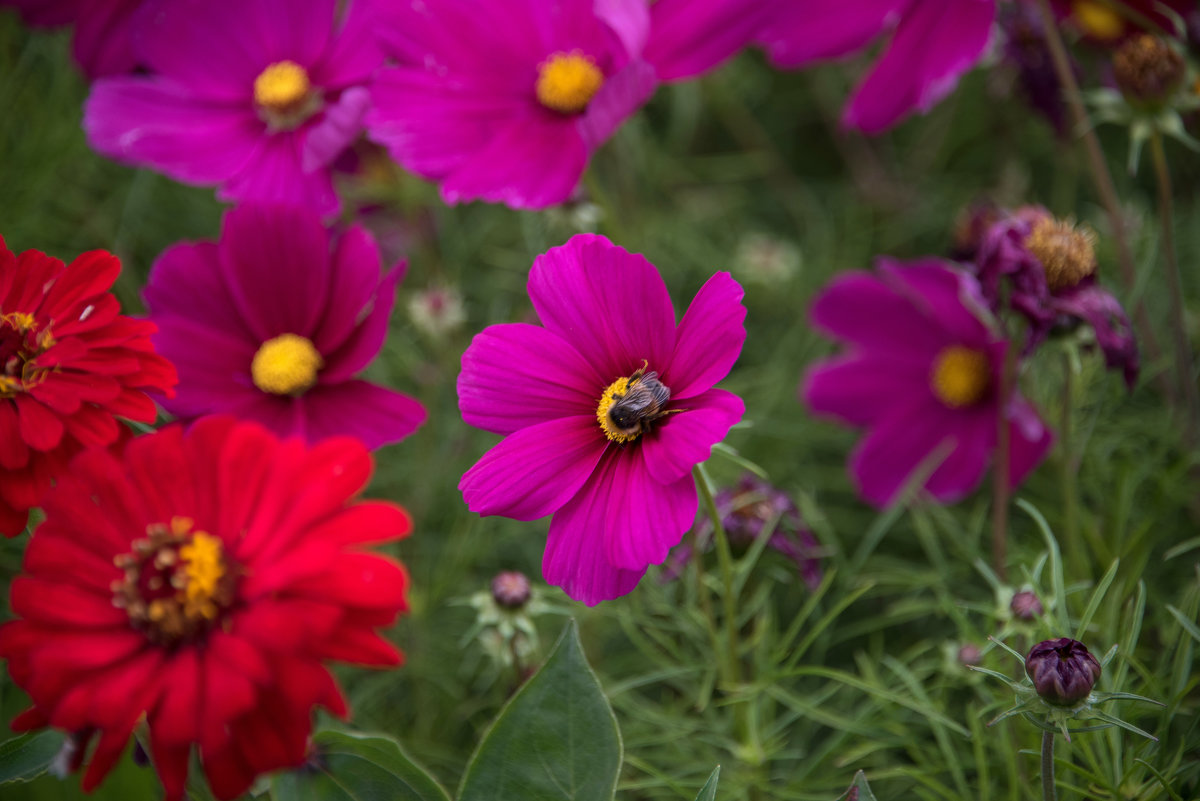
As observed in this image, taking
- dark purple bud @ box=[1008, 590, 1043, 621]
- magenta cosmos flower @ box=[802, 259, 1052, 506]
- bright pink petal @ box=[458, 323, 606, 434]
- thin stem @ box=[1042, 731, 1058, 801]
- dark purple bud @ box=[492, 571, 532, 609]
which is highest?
bright pink petal @ box=[458, 323, 606, 434]

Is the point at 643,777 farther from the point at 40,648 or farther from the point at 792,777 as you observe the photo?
the point at 40,648

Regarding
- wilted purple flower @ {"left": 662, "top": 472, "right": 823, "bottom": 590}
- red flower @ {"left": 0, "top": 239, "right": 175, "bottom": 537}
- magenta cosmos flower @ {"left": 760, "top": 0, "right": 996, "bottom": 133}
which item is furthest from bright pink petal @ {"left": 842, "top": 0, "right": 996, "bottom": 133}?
red flower @ {"left": 0, "top": 239, "right": 175, "bottom": 537}

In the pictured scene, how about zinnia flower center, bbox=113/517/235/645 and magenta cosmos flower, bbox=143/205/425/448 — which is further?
magenta cosmos flower, bbox=143/205/425/448

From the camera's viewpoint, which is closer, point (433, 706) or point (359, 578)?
point (359, 578)

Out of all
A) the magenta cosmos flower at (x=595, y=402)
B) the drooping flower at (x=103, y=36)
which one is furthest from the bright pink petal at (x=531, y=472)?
the drooping flower at (x=103, y=36)

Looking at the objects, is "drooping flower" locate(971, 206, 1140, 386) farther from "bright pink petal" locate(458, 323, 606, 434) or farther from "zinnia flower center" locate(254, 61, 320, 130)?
"zinnia flower center" locate(254, 61, 320, 130)

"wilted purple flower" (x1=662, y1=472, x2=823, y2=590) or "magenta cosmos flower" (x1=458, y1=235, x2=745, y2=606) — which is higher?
"magenta cosmos flower" (x1=458, y1=235, x2=745, y2=606)

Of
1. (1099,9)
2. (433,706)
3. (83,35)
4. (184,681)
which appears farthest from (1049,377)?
(83,35)
